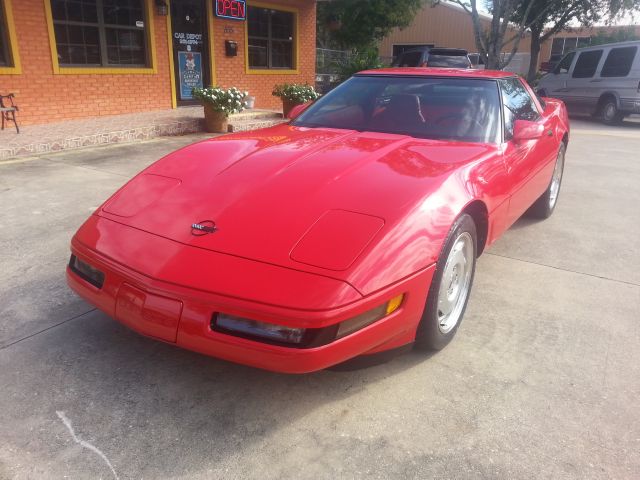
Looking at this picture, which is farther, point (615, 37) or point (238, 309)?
point (615, 37)

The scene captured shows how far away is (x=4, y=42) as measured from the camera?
8172 mm

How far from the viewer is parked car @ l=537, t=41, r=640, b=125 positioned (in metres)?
12.8

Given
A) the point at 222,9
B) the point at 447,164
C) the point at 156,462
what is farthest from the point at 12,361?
the point at 222,9

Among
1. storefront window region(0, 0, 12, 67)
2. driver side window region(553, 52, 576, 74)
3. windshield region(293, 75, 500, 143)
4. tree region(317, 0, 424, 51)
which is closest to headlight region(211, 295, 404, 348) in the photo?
windshield region(293, 75, 500, 143)

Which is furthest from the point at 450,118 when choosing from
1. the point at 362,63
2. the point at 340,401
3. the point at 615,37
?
the point at 615,37

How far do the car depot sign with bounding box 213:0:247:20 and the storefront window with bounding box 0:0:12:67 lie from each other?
4.39 meters

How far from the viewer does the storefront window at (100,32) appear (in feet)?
29.3

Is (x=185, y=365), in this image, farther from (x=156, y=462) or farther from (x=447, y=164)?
(x=447, y=164)

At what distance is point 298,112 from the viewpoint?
3.94m

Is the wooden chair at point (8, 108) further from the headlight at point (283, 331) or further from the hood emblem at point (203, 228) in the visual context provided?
the headlight at point (283, 331)

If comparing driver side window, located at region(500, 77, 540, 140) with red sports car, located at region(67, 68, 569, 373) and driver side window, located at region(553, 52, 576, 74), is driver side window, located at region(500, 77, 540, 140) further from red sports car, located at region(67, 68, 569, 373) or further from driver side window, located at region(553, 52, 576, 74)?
driver side window, located at region(553, 52, 576, 74)

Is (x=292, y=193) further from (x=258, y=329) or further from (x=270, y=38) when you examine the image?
(x=270, y=38)

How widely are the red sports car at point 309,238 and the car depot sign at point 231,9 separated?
9122mm

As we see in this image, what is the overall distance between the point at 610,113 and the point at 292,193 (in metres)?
13.9
